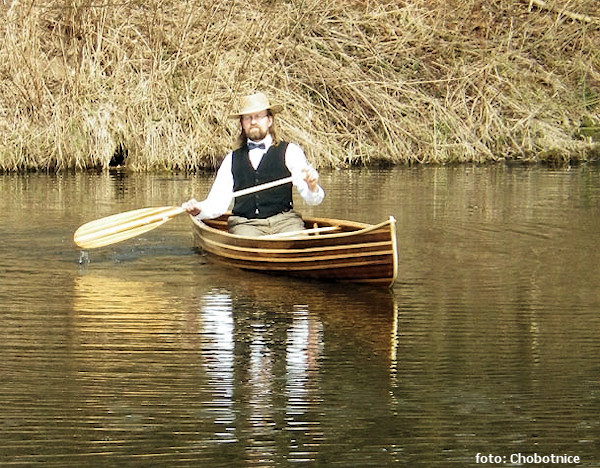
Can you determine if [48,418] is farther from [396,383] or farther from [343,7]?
[343,7]

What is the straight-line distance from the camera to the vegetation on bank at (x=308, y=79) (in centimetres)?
1670

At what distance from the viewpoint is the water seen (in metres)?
4.73

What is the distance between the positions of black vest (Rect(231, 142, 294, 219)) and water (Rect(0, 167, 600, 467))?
0.53 meters

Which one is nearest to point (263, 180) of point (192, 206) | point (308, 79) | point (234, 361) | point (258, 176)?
point (258, 176)

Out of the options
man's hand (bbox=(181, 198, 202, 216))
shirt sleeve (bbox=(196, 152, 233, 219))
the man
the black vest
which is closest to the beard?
the man

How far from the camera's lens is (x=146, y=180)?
Answer: 52.3ft

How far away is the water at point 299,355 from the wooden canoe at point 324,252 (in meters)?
0.12

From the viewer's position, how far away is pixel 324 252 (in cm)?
835

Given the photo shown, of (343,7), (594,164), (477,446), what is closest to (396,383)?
(477,446)

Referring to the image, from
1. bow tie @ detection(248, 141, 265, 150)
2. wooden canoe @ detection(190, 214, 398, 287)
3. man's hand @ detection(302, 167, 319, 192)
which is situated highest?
bow tie @ detection(248, 141, 265, 150)

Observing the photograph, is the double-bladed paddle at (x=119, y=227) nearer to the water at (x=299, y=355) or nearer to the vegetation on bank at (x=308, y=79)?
the water at (x=299, y=355)

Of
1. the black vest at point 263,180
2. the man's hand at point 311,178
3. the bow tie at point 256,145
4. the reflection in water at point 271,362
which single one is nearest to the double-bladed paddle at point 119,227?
the black vest at point 263,180

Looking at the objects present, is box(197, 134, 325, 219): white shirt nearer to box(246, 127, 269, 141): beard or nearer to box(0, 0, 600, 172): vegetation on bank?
box(246, 127, 269, 141): beard

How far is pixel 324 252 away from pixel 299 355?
2.20 meters
